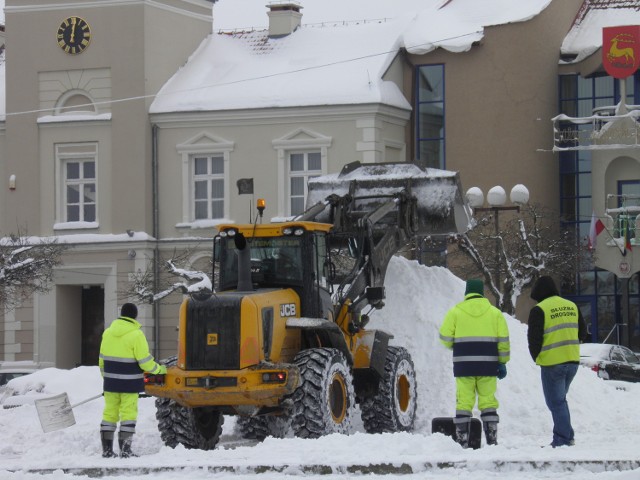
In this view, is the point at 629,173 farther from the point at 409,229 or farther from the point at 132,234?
the point at 409,229

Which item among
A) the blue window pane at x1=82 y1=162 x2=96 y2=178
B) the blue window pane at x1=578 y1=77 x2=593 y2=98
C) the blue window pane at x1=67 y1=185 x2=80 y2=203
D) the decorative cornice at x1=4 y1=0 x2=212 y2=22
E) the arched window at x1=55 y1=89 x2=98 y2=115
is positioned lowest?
the blue window pane at x1=67 y1=185 x2=80 y2=203

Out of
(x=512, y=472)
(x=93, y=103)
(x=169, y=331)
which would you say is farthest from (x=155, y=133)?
(x=512, y=472)

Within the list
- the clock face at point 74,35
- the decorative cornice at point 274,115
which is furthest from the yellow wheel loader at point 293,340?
the clock face at point 74,35

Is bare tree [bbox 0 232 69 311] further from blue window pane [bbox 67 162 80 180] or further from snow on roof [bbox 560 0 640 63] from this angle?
snow on roof [bbox 560 0 640 63]

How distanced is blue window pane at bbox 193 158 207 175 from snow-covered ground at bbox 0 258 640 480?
16980mm

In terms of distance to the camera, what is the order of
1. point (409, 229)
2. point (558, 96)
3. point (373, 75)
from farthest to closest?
point (558, 96), point (373, 75), point (409, 229)

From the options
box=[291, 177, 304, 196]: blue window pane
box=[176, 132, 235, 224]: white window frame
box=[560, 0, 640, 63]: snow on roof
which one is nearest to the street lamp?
box=[291, 177, 304, 196]: blue window pane

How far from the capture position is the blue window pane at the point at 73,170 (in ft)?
145

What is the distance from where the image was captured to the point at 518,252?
129 ft

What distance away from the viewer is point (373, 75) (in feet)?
140

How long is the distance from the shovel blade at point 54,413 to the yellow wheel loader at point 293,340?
1902mm

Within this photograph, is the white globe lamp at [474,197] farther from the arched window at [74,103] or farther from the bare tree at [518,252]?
the arched window at [74,103]

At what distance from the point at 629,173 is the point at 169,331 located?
45.0 feet

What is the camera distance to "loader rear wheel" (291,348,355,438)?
A: 16.8m
